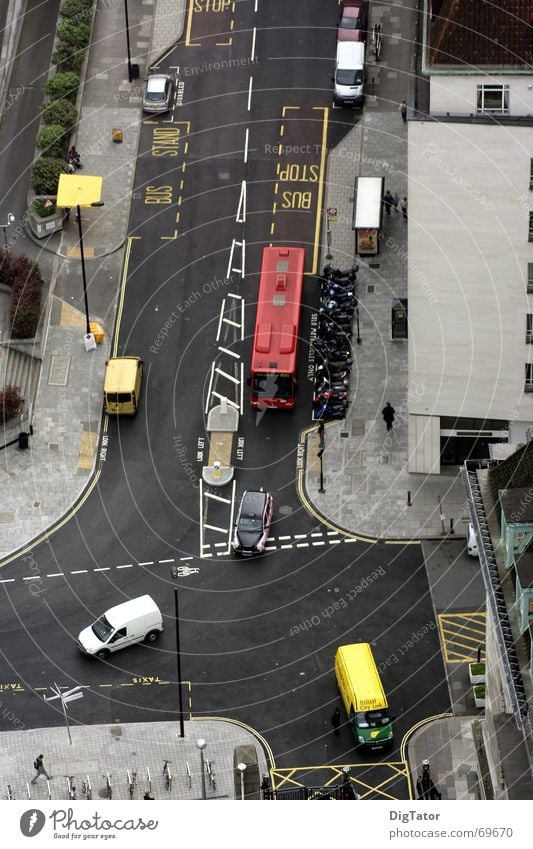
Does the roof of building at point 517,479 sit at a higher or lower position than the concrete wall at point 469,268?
lower

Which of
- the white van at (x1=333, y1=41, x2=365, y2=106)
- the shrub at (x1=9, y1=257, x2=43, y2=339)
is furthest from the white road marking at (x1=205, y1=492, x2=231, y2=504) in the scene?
the white van at (x1=333, y1=41, x2=365, y2=106)

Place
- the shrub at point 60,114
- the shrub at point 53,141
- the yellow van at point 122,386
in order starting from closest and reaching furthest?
1. the yellow van at point 122,386
2. the shrub at point 53,141
3. the shrub at point 60,114

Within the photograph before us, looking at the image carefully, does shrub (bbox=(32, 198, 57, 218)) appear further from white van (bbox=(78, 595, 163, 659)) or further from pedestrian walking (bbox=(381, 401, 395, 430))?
white van (bbox=(78, 595, 163, 659))

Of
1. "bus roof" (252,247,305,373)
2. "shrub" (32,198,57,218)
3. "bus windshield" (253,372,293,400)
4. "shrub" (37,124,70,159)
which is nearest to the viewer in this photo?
"bus windshield" (253,372,293,400)

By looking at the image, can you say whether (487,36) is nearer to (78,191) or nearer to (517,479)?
(78,191)

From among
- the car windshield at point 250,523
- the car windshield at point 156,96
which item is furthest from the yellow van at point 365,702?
the car windshield at point 156,96

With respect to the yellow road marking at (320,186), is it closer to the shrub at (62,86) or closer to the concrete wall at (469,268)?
the concrete wall at (469,268)
